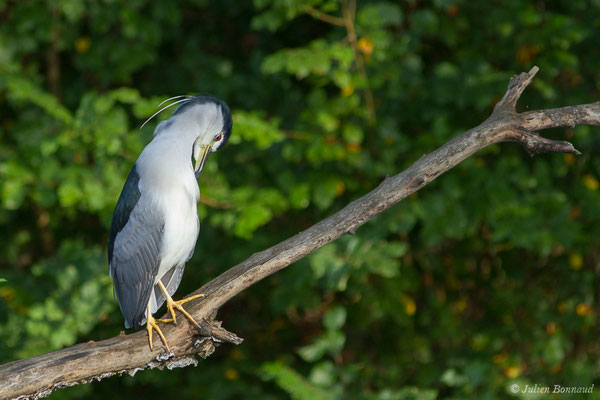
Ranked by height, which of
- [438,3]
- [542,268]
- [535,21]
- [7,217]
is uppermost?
[7,217]

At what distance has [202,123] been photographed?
3.31 metres

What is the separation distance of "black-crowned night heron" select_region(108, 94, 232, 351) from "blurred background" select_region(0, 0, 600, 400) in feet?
1.55

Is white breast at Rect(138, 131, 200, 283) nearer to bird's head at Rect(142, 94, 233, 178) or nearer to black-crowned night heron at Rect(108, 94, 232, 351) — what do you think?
black-crowned night heron at Rect(108, 94, 232, 351)

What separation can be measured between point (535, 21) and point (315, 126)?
1.36 m

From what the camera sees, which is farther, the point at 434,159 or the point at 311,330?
the point at 311,330

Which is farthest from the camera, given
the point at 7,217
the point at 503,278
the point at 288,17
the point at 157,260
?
the point at 7,217

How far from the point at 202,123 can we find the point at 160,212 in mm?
493

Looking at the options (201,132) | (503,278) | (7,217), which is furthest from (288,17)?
(7,217)

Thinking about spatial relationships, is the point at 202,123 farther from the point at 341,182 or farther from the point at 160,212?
the point at 341,182

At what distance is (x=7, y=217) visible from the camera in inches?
220

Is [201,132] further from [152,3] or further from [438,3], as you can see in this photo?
[152,3]

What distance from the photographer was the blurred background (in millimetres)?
4070

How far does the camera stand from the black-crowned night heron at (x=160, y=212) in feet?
10.0

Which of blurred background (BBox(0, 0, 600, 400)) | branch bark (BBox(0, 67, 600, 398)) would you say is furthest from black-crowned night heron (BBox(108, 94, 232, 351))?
blurred background (BBox(0, 0, 600, 400))
